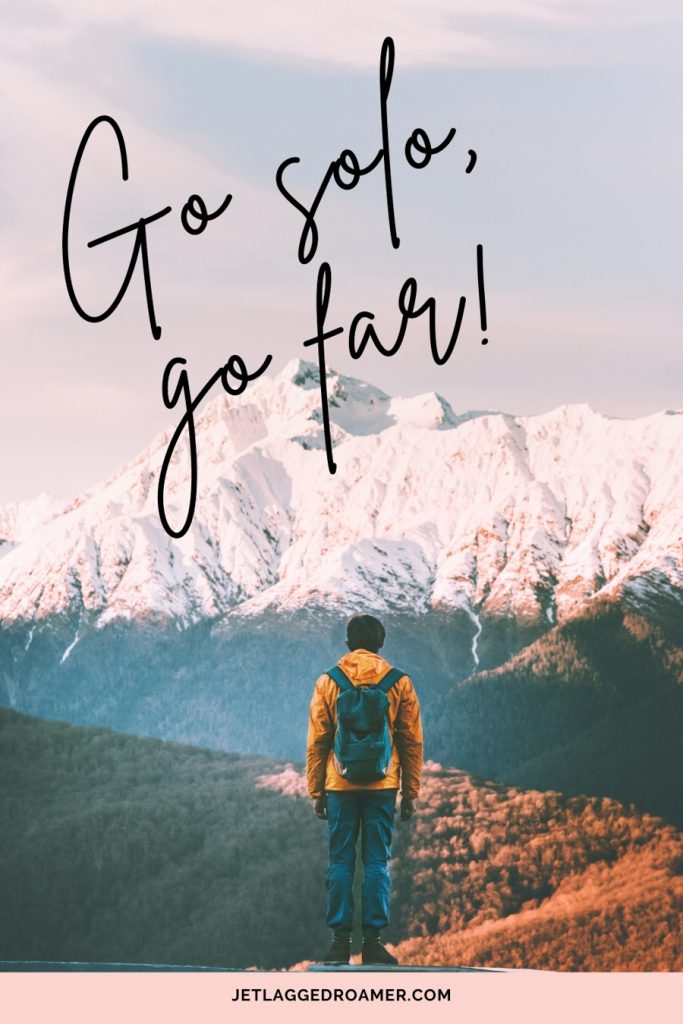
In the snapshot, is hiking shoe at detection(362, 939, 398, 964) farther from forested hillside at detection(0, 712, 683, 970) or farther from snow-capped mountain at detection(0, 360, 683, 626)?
snow-capped mountain at detection(0, 360, 683, 626)

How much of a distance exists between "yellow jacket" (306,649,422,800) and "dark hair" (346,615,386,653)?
163 mm

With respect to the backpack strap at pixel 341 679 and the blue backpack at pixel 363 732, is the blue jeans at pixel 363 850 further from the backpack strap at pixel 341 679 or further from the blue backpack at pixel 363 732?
the backpack strap at pixel 341 679

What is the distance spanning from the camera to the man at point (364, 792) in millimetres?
13039

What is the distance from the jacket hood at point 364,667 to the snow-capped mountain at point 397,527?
5021cm

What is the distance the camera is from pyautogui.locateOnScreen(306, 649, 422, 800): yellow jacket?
13.2 metres

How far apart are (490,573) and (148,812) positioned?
4935 cm

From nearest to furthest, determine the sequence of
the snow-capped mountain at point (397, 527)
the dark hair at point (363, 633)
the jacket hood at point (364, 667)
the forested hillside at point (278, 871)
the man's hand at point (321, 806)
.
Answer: the man's hand at point (321, 806), the jacket hood at point (364, 667), the dark hair at point (363, 633), the forested hillside at point (278, 871), the snow-capped mountain at point (397, 527)

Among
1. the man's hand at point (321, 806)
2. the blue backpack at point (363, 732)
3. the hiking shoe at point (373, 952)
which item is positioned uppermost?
the blue backpack at point (363, 732)

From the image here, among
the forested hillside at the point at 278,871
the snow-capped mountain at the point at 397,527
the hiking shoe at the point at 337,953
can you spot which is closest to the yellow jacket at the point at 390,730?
the hiking shoe at the point at 337,953

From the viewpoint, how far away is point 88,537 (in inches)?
3802

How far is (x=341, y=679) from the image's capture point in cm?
1328

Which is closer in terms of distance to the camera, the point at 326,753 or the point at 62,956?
the point at 326,753

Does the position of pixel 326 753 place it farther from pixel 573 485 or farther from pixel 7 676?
pixel 573 485
